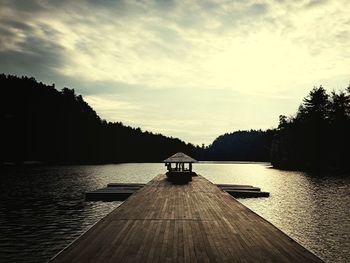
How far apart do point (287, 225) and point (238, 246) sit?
13.3 meters

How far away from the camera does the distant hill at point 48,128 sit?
131875 mm

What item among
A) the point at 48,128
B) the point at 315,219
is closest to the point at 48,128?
the point at 48,128

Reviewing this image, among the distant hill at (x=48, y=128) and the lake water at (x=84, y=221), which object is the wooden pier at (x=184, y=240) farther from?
the distant hill at (x=48, y=128)

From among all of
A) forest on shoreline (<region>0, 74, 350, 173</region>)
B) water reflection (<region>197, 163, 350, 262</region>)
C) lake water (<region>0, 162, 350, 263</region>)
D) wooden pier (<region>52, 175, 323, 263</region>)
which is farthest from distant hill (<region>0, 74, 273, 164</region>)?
wooden pier (<region>52, 175, 323, 263</region>)

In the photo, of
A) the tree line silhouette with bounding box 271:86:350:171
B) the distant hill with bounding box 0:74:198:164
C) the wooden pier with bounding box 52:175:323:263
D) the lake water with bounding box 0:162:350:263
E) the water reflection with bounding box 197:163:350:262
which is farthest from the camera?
the distant hill with bounding box 0:74:198:164

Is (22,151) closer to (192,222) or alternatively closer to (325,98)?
(325,98)

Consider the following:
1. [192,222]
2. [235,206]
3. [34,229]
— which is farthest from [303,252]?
[34,229]

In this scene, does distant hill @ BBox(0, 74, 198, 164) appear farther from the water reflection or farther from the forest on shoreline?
the water reflection

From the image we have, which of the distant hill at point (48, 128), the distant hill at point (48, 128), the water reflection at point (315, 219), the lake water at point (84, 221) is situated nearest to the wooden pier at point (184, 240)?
the lake water at point (84, 221)

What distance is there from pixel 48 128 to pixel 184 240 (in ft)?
530

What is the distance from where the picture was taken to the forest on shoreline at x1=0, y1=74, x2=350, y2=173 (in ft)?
318

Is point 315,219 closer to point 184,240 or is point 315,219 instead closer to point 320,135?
point 184,240

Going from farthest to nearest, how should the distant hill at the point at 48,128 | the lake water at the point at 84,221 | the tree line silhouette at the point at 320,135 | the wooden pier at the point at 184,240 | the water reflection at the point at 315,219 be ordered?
the distant hill at the point at 48,128, the tree line silhouette at the point at 320,135, the water reflection at the point at 315,219, the lake water at the point at 84,221, the wooden pier at the point at 184,240

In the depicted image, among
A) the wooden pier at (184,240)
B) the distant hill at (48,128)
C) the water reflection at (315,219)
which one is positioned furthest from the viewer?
the distant hill at (48,128)
